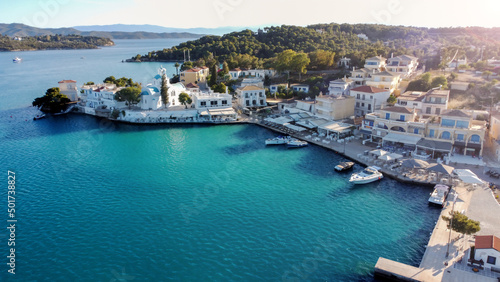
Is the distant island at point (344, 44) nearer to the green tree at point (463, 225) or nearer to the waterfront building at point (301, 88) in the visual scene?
the waterfront building at point (301, 88)

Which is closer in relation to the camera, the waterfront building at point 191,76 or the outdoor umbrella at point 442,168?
the outdoor umbrella at point 442,168

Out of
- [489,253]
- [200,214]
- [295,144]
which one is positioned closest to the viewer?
[489,253]

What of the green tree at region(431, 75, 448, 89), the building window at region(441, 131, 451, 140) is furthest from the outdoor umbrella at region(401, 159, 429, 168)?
the green tree at region(431, 75, 448, 89)

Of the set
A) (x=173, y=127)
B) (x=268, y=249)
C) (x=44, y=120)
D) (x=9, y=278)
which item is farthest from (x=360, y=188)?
(x=44, y=120)

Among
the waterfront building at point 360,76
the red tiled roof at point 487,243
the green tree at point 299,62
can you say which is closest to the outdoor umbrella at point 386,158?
the red tiled roof at point 487,243

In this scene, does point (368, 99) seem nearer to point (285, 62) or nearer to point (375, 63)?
point (375, 63)

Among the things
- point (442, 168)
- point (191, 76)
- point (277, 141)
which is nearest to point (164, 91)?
point (191, 76)
